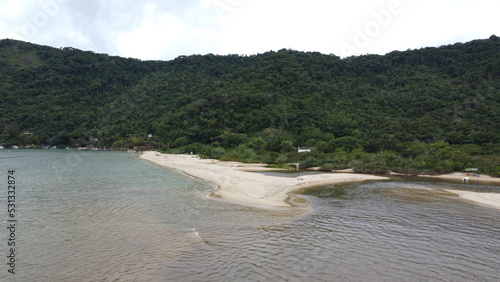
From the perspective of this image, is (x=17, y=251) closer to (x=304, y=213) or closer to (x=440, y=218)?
(x=304, y=213)

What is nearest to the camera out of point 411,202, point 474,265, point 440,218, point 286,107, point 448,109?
point 474,265

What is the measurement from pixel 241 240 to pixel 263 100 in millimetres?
90607

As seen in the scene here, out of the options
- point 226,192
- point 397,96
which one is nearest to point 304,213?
point 226,192

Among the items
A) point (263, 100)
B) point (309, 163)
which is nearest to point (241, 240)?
point (309, 163)

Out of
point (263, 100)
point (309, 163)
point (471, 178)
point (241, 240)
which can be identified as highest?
point (263, 100)

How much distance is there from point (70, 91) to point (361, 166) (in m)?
151

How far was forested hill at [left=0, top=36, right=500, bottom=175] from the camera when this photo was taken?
76688mm

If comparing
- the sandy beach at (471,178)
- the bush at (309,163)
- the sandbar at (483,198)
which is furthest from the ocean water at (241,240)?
the bush at (309,163)

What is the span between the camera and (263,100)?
328ft

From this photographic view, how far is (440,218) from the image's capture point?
16219 mm

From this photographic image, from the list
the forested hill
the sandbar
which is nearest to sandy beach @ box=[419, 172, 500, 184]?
the sandbar

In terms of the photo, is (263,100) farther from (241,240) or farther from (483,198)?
(241,240)

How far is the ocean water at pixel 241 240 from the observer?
29.2 feet

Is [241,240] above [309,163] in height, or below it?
below
